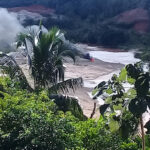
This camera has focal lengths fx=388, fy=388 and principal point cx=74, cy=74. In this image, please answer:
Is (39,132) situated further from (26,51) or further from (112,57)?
(112,57)

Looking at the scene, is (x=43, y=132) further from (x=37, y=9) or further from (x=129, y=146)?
(x=37, y=9)

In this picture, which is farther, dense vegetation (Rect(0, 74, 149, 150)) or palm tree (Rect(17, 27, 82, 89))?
palm tree (Rect(17, 27, 82, 89))

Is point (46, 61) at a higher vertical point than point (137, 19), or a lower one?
higher

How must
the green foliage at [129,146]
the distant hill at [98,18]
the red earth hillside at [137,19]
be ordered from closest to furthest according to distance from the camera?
the green foliage at [129,146], the distant hill at [98,18], the red earth hillside at [137,19]

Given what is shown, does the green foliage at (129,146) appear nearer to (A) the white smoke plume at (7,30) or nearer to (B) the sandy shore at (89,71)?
(B) the sandy shore at (89,71)

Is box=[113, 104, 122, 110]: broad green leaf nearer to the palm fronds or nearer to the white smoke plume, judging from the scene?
the palm fronds

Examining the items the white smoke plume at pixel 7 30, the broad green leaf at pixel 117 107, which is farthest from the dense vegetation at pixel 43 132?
the white smoke plume at pixel 7 30

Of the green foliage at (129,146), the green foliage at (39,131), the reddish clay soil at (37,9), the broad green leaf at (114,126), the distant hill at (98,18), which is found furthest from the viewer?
the reddish clay soil at (37,9)

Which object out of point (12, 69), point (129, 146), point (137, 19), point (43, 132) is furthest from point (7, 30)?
point (43, 132)

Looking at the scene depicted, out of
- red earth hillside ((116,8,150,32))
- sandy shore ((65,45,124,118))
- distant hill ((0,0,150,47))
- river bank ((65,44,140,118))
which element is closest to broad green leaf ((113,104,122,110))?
river bank ((65,44,140,118))
